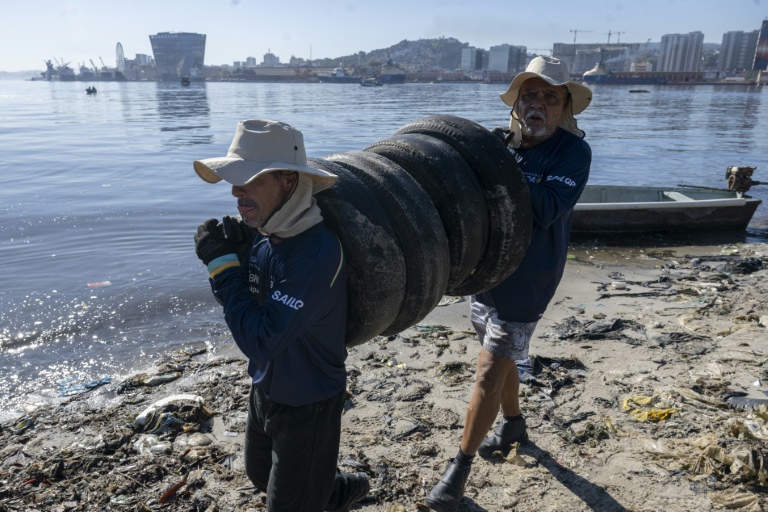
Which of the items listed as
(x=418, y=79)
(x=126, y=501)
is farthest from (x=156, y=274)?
(x=418, y=79)

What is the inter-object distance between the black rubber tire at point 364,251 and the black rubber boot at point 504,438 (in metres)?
1.85

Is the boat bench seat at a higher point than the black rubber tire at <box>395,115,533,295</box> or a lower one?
lower

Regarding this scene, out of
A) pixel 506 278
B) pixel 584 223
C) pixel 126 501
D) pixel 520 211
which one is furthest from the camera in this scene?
pixel 584 223

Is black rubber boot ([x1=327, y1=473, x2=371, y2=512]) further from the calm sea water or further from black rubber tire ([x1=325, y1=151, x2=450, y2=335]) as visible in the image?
the calm sea water

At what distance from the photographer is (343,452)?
4.32 m

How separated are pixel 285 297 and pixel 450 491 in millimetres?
1866

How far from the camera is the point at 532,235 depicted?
137 inches

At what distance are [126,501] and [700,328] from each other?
228 inches

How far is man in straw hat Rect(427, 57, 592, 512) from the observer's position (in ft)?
11.3

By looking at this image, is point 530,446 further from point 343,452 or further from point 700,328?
point 700,328

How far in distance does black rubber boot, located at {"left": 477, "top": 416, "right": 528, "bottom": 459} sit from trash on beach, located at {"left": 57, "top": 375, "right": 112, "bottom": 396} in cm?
422

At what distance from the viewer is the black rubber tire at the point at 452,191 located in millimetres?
3107

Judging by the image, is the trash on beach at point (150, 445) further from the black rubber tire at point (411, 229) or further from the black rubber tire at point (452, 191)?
the black rubber tire at point (452, 191)

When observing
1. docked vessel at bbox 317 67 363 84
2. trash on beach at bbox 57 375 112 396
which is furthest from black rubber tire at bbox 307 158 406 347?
docked vessel at bbox 317 67 363 84
